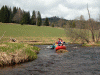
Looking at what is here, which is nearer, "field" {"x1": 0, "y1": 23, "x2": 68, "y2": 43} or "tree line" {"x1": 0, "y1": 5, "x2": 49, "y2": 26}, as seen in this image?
"field" {"x1": 0, "y1": 23, "x2": 68, "y2": 43}

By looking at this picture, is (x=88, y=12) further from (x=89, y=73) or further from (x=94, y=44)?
(x=89, y=73)

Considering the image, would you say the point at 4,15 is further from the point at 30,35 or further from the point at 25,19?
the point at 30,35

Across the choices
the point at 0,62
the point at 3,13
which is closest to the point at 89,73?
the point at 0,62

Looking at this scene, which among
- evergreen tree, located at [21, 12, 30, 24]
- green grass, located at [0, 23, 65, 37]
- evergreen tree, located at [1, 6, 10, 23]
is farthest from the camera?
evergreen tree, located at [21, 12, 30, 24]

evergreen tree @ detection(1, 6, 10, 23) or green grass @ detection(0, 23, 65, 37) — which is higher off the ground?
evergreen tree @ detection(1, 6, 10, 23)

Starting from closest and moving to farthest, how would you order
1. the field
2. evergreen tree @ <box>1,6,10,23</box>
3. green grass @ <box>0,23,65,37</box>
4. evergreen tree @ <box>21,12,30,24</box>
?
the field < green grass @ <box>0,23,65,37</box> < evergreen tree @ <box>1,6,10,23</box> < evergreen tree @ <box>21,12,30,24</box>

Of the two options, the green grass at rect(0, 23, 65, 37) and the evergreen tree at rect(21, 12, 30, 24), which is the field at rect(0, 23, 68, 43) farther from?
the evergreen tree at rect(21, 12, 30, 24)

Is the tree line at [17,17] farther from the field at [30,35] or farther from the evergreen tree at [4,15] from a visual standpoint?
the field at [30,35]

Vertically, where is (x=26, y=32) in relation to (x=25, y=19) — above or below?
below

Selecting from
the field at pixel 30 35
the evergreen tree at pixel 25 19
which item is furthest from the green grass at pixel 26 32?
the evergreen tree at pixel 25 19

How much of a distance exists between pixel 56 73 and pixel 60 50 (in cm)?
1012

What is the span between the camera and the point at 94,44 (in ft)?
88.6

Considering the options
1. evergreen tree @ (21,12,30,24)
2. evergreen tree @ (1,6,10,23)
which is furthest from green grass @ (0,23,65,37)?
evergreen tree @ (21,12,30,24)

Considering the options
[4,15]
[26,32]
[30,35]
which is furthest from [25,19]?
[30,35]
